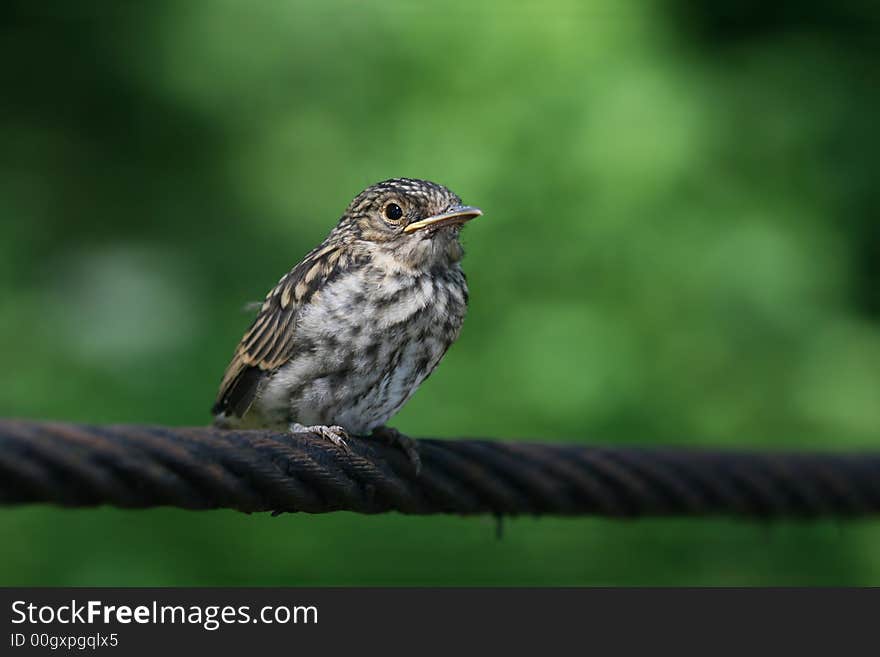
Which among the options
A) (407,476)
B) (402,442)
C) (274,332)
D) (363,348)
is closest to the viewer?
(407,476)

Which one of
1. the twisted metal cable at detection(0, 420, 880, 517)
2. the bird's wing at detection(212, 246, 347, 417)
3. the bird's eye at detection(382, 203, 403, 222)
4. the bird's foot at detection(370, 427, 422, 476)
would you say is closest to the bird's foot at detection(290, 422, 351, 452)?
the twisted metal cable at detection(0, 420, 880, 517)

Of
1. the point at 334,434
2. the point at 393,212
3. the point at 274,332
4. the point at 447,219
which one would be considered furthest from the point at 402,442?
the point at 393,212

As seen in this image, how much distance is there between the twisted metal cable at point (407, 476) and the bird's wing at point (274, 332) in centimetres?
48

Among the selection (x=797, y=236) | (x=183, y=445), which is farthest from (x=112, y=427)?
(x=797, y=236)

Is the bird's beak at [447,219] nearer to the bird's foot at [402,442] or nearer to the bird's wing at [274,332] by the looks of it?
the bird's wing at [274,332]

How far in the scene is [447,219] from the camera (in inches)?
136

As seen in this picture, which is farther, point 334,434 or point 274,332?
point 274,332

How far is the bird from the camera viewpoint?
3.18m

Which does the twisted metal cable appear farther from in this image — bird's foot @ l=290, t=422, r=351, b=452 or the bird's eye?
the bird's eye

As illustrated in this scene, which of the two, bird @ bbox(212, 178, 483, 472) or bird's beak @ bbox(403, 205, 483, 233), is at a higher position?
bird's beak @ bbox(403, 205, 483, 233)

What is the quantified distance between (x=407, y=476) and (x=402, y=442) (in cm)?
22

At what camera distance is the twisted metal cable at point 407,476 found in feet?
5.95

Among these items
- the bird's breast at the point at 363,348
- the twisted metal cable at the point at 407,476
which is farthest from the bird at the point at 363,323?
the twisted metal cable at the point at 407,476

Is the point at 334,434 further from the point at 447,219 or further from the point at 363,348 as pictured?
the point at 447,219
